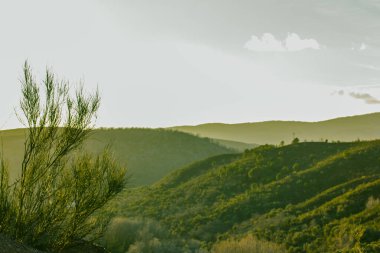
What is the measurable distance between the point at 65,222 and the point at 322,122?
163115 millimetres

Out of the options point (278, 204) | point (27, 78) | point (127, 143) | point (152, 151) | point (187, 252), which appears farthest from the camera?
point (127, 143)

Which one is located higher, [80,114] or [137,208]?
[80,114]

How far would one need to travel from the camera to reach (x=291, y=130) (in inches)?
6599

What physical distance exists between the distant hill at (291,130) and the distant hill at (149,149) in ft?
251

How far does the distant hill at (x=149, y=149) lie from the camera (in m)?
64.2

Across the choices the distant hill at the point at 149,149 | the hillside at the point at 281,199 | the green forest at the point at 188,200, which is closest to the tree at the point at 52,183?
the green forest at the point at 188,200

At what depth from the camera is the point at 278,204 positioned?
26.9 m

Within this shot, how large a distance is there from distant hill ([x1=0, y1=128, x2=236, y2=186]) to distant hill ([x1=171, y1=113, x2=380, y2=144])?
Result: 251 ft

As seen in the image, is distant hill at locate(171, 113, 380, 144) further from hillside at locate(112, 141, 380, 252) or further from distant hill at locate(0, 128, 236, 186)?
hillside at locate(112, 141, 380, 252)

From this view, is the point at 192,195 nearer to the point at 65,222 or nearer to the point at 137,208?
the point at 137,208

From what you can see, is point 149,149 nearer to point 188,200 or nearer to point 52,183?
point 188,200

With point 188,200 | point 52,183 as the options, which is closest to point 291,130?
point 188,200

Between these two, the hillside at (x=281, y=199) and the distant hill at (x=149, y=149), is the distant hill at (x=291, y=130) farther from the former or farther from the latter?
the hillside at (x=281, y=199)

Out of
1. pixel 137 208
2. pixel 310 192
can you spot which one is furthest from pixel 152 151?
pixel 310 192
